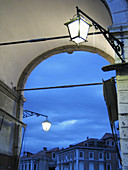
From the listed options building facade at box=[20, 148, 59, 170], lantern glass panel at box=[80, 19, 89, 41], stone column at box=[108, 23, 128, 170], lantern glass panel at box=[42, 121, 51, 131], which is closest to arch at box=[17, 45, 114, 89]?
lantern glass panel at box=[42, 121, 51, 131]

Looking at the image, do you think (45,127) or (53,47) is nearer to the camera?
(53,47)

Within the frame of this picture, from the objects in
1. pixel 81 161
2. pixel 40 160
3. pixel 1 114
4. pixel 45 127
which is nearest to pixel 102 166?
pixel 81 161

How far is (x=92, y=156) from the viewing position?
5194 centimetres

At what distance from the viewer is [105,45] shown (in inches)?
391

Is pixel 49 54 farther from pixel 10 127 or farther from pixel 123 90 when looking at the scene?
pixel 123 90

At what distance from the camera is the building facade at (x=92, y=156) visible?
50.9 meters

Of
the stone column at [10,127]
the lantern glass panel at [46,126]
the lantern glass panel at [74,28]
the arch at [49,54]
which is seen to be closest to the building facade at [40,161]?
the lantern glass panel at [46,126]

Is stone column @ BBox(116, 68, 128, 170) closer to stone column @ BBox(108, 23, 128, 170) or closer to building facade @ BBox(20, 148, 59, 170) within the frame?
stone column @ BBox(108, 23, 128, 170)

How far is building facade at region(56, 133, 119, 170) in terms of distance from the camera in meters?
50.9

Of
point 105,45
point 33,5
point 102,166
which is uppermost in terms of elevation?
point 33,5

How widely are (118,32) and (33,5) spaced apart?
4124 mm

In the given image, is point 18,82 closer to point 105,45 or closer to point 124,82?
point 105,45

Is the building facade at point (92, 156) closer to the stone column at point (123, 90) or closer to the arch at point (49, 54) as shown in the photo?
the arch at point (49, 54)

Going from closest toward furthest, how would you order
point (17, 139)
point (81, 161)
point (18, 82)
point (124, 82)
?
point (124, 82)
point (17, 139)
point (18, 82)
point (81, 161)
